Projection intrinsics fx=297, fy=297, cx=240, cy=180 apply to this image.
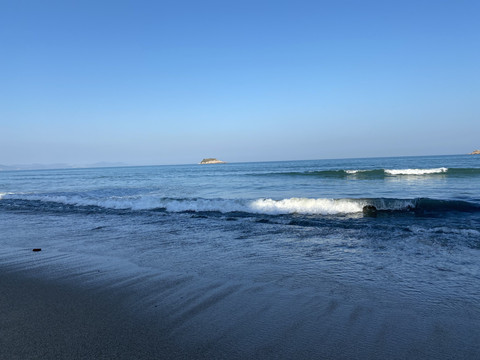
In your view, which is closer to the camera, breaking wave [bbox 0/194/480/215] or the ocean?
the ocean

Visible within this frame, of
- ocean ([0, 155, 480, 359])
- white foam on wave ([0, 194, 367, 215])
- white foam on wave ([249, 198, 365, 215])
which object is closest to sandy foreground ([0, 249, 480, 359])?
ocean ([0, 155, 480, 359])

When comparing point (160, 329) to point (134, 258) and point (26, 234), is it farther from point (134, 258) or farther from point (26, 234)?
point (26, 234)

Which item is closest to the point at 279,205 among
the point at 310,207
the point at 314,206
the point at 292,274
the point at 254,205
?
the point at 254,205

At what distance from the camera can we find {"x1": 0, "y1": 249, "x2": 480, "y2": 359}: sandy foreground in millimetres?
2684

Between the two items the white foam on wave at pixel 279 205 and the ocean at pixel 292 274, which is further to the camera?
the white foam on wave at pixel 279 205

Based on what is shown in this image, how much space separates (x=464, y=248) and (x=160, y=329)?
5969 millimetres

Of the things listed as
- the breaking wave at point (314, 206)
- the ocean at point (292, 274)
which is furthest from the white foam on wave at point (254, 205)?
the ocean at point (292, 274)

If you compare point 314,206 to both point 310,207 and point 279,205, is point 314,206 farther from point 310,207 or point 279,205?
point 279,205

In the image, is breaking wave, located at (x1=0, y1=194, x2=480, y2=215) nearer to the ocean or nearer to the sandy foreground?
the ocean

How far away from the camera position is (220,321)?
324 cm

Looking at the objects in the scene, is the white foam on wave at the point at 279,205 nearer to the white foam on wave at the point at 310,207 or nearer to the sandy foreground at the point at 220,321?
the white foam on wave at the point at 310,207

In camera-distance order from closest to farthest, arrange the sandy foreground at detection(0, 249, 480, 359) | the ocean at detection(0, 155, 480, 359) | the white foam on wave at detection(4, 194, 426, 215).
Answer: the sandy foreground at detection(0, 249, 480, 359) < the ocean at detection(0, 155, 480, 359) < the white foam on wave at detection(4, 194, 426, 215)

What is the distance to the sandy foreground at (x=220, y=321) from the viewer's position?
2684 mm

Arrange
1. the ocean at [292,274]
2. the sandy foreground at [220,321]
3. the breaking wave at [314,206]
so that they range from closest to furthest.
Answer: the sandy foreground at [220,321]
the ocean at [292,274]
the breaking wave at [314,206]
